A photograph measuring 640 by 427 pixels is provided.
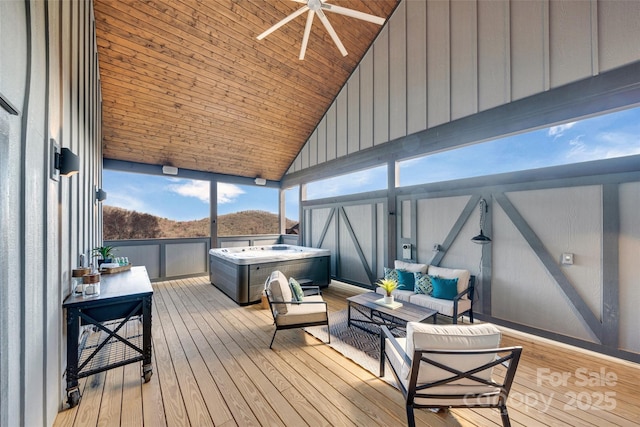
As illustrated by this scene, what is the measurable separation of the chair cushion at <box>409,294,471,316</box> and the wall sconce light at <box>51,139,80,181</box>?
4.19 m

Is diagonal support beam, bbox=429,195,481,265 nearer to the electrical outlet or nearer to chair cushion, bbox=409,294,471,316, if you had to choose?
the electrical outlet

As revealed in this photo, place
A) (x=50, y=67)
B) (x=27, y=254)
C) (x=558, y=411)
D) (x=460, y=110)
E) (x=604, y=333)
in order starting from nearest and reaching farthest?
(x=27, y=254) → (x=50, y=67) → (x=558, y=411) → (x=604, y=333) → (x=460, y=110)

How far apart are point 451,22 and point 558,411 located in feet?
17.0

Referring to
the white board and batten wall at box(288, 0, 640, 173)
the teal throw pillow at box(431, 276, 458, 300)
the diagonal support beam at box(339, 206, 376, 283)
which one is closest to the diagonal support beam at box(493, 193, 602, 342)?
the teal throw pillow at box(431, 276, 458, 300)

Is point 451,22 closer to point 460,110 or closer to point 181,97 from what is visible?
point 460,110

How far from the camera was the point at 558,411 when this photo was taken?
2.06 meters

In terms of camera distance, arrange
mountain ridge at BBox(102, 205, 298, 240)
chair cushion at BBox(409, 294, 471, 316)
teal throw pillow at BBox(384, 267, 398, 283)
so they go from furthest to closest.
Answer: mountain ridge at BBox(102, 205, 298, 240), teal throw pillow at BBox(384, 267, 398, 283), chair cushion at BBox(409, 294, 471, 316)

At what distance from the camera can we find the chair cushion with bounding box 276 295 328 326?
310 cm

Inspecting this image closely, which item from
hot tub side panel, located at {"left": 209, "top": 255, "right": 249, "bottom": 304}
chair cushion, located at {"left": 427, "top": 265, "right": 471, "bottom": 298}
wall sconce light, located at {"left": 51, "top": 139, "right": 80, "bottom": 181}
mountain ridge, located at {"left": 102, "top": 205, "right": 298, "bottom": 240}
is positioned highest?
wall sconce light, located at {"left": 51, "top": 139, "right": 80, "bottom": 181}

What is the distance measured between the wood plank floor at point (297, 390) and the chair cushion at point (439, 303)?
602 millimetres

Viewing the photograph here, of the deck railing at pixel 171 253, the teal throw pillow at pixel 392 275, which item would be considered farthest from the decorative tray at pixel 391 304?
the deck railing at pixel 171 253

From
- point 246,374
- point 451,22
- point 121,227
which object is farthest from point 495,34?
point 121,227

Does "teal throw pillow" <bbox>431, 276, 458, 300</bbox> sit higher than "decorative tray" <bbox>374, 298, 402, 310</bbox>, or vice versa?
"teal throw pillow" <bbox>431, 276, 458, 300</bbox>

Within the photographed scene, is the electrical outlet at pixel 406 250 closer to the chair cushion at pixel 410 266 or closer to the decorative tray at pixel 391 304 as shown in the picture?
→ the chair cushion at pixel 410 266
